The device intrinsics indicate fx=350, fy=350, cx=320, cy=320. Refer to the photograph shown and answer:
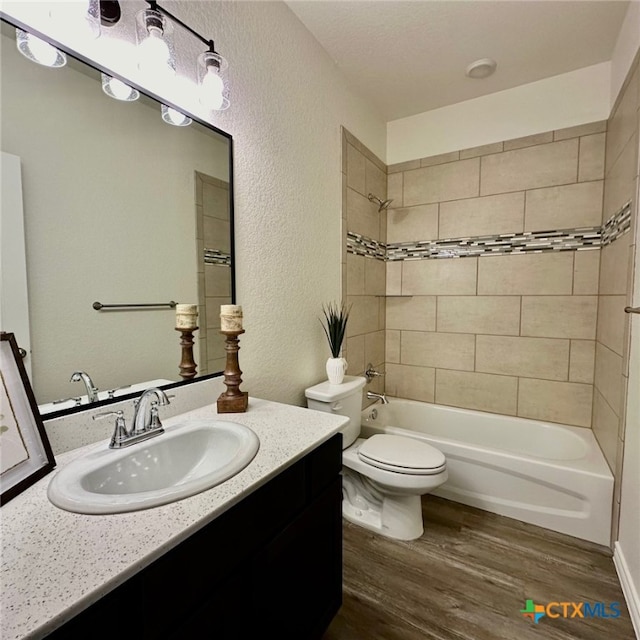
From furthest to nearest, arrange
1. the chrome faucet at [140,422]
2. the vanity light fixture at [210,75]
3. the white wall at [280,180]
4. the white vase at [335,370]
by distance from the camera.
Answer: the white vase at [335,370] → the white wall at [280,180] → the vanity light fixture at [210,75] → the chrome faucet at [140,422]

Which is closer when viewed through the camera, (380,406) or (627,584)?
(627,584)

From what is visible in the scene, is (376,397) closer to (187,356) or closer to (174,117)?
(187,356)

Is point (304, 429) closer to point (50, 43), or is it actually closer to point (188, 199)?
point (188, 199)

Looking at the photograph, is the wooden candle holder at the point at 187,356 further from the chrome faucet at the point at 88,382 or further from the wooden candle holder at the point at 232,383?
the chrome faucet at the point at 88,382

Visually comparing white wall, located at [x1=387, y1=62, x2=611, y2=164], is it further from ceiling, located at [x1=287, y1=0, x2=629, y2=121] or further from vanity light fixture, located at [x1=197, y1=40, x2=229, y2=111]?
vanity light fixture, located at [x1=197, y1=40, x2=229, y2=111]

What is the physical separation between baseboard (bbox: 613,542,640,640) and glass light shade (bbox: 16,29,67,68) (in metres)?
2.63

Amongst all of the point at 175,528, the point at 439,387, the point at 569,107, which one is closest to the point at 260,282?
the point at 175,528

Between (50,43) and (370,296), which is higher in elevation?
(50,43)

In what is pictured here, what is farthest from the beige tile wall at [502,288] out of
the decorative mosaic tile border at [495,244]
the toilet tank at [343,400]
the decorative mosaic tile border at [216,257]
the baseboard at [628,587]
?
the decorative mosaic tile border at [216,257]

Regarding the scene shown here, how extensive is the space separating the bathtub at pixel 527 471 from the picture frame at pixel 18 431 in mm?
1826

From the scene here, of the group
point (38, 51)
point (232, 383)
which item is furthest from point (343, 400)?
point (38, 51)

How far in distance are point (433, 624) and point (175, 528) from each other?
126 cm

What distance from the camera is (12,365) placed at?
0.82 meters

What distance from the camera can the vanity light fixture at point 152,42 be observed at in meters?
1.03
